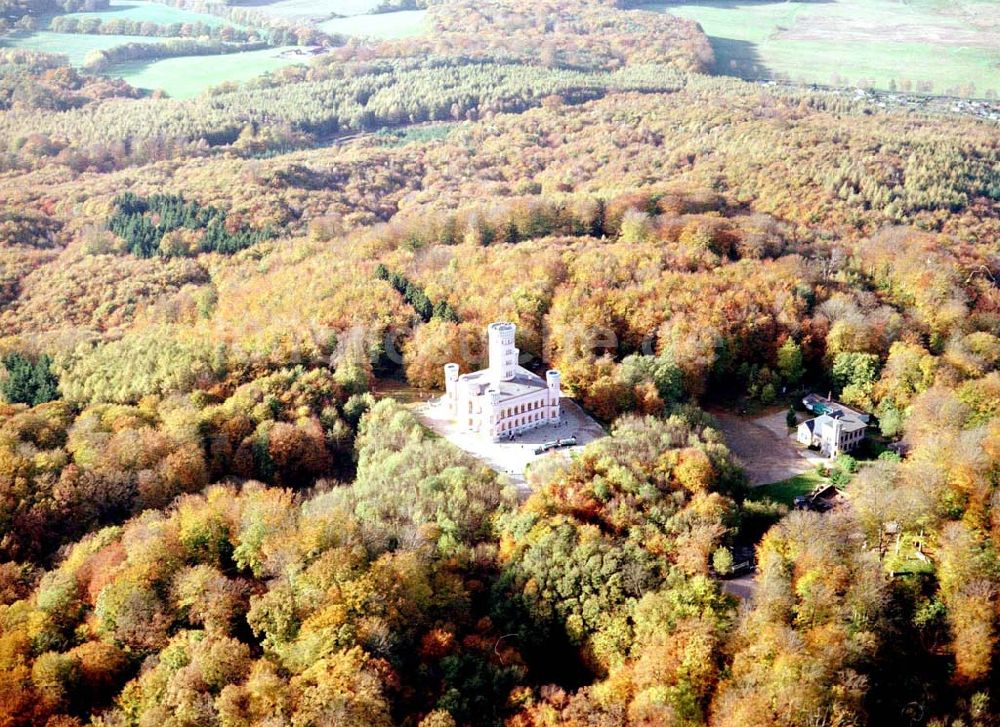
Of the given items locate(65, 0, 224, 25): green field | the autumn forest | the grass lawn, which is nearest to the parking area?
the autumn forest

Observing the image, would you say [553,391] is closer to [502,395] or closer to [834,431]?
[502,395]

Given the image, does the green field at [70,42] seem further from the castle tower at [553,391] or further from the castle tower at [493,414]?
the castle tower at [553,391]

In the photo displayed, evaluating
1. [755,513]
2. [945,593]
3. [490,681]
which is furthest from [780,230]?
[490,681]

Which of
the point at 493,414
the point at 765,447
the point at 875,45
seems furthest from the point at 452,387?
the point at 875,45

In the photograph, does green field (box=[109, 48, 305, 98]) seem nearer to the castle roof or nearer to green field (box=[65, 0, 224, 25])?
green field (box=[65, 0, 224, 25])

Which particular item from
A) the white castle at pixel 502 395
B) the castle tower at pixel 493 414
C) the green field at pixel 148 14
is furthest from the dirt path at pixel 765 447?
the green field at pixel 148 14
